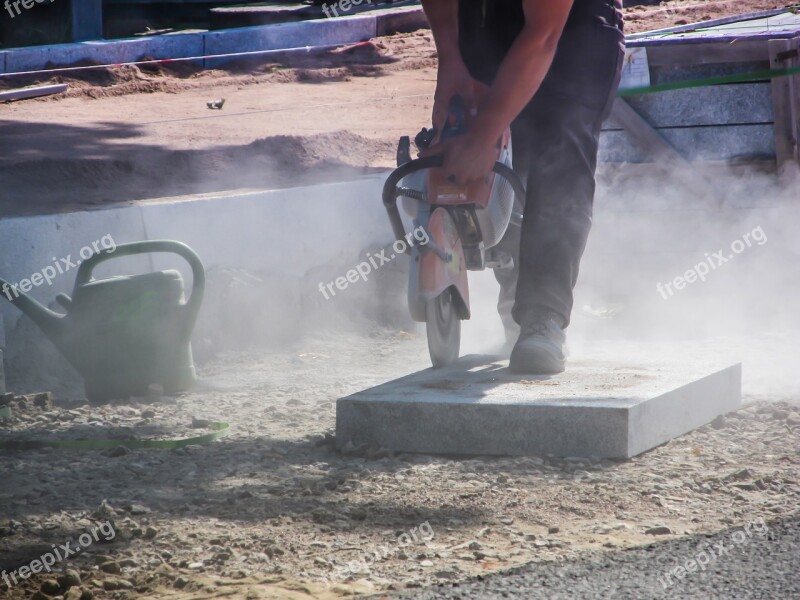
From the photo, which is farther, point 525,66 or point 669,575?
point 525,66

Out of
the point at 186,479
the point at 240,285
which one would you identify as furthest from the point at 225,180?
the point at 186,479

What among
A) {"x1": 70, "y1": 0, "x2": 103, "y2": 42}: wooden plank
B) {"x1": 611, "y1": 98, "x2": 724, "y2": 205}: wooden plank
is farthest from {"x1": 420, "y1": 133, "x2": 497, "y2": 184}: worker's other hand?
{"x1": 70, "y1": 0, "x2": 103, "y2": 42}: wooden plank

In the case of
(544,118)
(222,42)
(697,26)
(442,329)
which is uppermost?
(222,42)

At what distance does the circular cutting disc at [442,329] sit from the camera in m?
4.32

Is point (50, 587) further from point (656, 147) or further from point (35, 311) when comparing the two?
point (656, 147)

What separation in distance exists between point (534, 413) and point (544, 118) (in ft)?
3.97

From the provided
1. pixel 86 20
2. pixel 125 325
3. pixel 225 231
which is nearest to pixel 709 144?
pixel 225 231

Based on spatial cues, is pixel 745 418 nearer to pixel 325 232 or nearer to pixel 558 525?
pixel 558 525

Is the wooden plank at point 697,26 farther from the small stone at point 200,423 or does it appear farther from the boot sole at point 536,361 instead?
the small stone at point 200,423

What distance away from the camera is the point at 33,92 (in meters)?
11.1

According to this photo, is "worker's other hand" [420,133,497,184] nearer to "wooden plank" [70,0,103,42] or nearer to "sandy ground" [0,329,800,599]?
"sandy ground" [0,329,800,599]

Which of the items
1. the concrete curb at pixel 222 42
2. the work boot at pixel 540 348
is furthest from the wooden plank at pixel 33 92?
the work boot at pixel 540 348

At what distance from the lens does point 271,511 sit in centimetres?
312

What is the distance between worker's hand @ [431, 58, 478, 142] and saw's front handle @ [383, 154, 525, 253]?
0.54 ft
